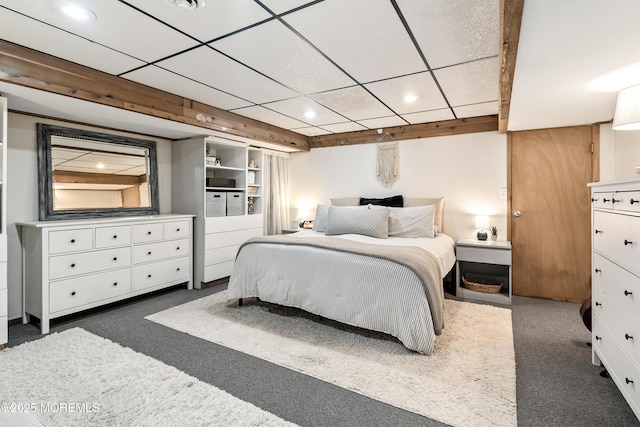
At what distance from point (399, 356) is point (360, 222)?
183 centimetres

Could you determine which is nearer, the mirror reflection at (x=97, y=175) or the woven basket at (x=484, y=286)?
the mirror reflection at (x=97, y=175)

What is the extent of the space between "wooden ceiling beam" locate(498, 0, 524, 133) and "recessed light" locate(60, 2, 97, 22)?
2.15 metres

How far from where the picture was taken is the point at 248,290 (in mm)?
3170

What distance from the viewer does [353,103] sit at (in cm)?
347

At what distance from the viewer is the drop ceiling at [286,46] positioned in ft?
5.79

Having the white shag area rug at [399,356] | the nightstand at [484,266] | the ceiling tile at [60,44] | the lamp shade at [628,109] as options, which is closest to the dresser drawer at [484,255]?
the nightstand at [484,266]

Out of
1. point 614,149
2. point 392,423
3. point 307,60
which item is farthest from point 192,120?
point 614,149

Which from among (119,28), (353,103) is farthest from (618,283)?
(119,28)

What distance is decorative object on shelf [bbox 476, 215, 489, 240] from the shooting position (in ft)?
12.9

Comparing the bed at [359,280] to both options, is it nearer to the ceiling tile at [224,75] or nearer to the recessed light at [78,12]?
the ceiling tile at [224,75]

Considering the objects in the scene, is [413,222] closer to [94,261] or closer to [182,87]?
[182,87]

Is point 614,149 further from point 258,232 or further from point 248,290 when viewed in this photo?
point 258,232

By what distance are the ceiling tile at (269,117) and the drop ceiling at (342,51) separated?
1.03 feet

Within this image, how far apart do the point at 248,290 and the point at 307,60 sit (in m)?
2.17
